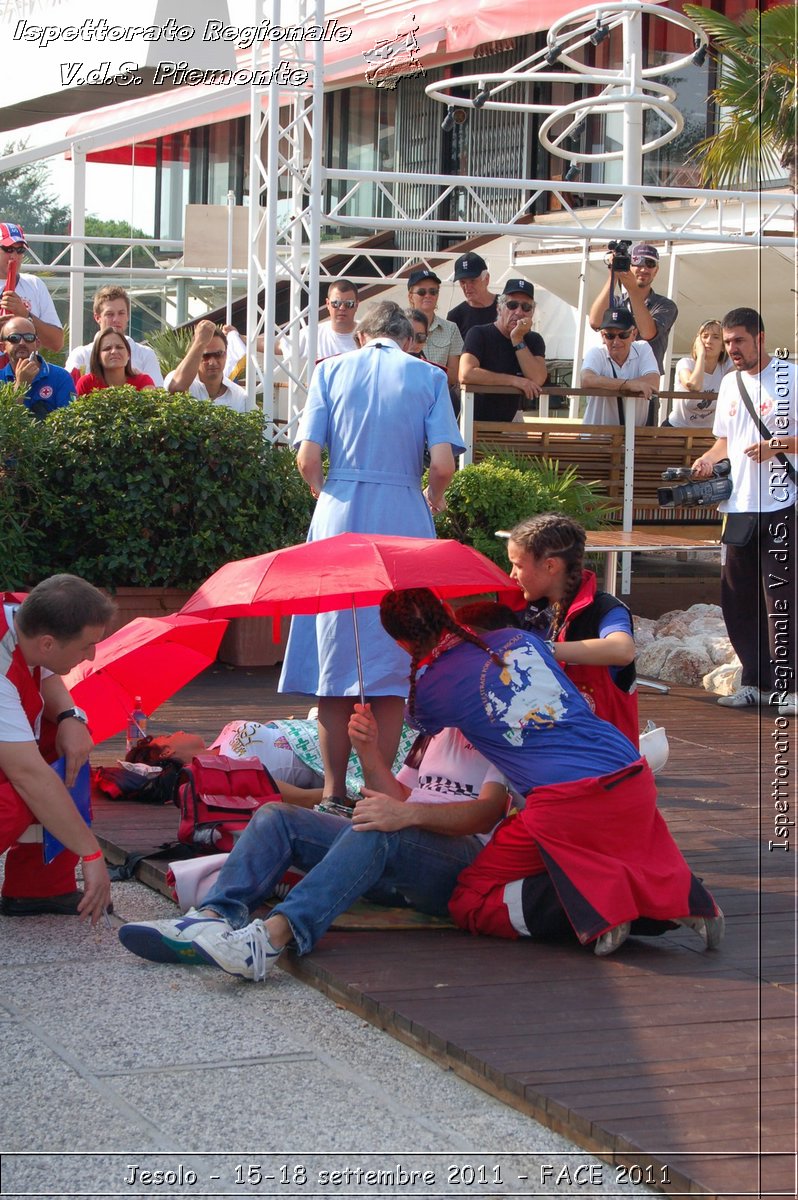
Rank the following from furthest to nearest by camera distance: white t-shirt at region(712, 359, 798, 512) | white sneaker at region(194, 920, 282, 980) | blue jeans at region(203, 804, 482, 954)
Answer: white t-shirt at region(712, 359, 798, 512) → blue jeans at region(203, 804, 482, 954) → white sneaker at region(194, 920, 282, 980)

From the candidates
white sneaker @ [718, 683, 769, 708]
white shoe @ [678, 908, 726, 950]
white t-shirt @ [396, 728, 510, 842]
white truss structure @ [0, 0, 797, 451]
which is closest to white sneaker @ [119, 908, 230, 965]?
white t-shirt @ [396, 728, 510, 842]

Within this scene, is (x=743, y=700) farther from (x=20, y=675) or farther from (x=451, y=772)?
(x=20, y=675)

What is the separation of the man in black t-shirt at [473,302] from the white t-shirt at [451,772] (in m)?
6.52

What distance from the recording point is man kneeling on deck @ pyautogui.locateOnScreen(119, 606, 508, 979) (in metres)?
4.16

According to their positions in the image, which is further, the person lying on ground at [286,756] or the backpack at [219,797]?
the person lying on ground at [286,756]

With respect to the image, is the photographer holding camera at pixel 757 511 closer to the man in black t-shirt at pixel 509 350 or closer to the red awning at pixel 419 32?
the man in black t-shirt at pixel 509 350

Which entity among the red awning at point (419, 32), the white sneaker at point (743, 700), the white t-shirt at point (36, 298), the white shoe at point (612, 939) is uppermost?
the red awning at point (419, 32)

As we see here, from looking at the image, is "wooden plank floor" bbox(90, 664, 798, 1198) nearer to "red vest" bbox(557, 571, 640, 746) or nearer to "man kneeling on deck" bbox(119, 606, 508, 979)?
"man kneeling on deck" bbox(119, 606, 508, 979)

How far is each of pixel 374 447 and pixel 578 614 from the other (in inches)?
49.6

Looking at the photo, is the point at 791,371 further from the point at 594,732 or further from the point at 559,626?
the point at 594,732

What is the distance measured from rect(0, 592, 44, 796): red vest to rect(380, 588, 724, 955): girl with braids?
1.11 metres

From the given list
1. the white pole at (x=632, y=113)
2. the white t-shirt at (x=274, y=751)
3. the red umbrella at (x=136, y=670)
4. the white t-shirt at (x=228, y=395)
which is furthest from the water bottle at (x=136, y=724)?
the white pole at (x=632, y=113)

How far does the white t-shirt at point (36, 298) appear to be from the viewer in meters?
9.87

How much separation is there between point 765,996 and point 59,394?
6.56 meters
